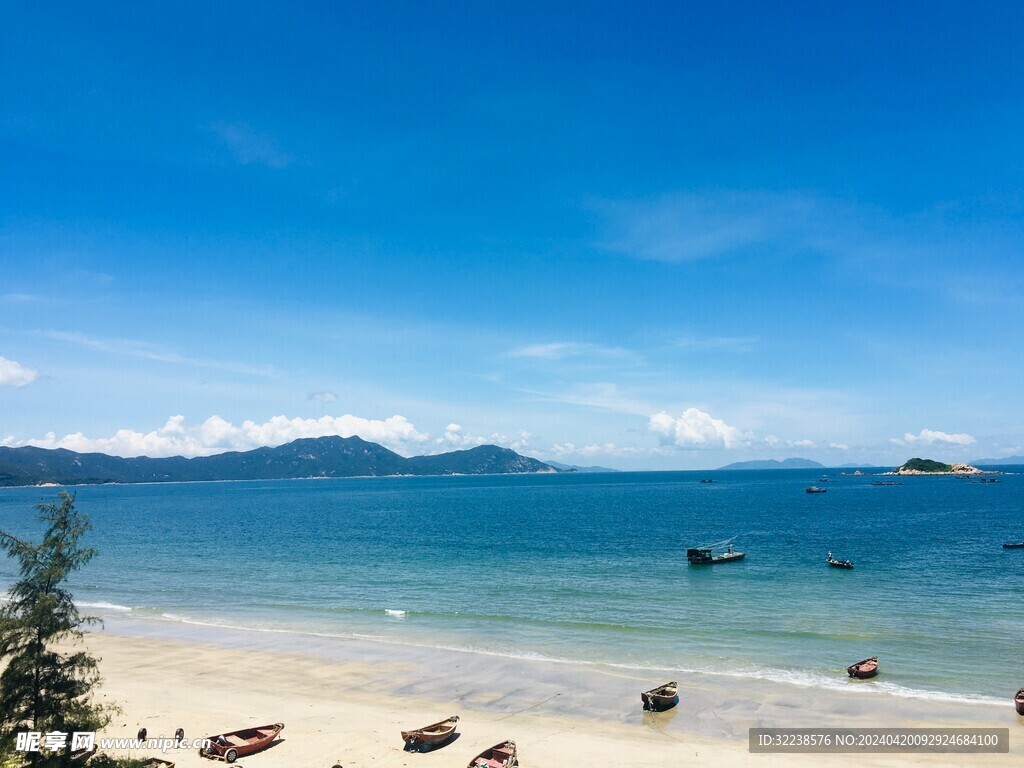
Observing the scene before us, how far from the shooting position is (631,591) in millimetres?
59844

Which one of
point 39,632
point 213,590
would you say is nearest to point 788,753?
point 39,632

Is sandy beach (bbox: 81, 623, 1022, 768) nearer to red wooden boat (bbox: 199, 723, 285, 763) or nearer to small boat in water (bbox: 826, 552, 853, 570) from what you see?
red wooden boat (bbox: 199, 723, 285, 763)

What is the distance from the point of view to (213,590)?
66500mm

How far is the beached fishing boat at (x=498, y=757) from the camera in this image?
24609 millimetres

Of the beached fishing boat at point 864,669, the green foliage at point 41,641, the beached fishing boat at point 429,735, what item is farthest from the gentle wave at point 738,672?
the green foliage at point 41,641

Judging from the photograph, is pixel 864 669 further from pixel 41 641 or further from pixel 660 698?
pixel 41 641

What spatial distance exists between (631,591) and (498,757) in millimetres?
36862

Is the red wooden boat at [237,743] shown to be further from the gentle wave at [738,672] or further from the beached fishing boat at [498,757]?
the gentle wave at [738,672]

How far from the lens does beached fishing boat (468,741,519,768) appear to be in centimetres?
2461

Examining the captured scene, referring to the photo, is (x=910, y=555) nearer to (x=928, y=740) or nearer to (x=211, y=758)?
(x=928, y=740)

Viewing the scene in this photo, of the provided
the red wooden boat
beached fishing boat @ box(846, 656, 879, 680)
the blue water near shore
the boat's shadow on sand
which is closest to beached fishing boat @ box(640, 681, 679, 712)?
the blue water near shore

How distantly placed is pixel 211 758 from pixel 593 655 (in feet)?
77.0

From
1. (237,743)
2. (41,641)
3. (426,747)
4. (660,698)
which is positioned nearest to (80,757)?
(41,641)

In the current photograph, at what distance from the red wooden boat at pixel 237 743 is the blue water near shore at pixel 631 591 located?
17800 mm
